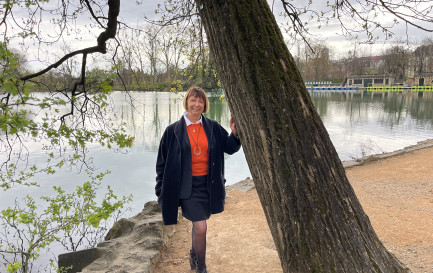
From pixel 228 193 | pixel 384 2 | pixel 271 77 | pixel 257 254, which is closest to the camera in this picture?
pixel 271 77

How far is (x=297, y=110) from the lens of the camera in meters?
1.58

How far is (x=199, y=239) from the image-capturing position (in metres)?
2.71

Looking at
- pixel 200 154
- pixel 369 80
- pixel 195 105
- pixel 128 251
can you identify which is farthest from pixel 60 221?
pixel 369 80

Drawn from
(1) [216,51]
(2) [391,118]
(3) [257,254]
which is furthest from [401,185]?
(2) [391,118]

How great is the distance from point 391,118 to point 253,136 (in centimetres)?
2149

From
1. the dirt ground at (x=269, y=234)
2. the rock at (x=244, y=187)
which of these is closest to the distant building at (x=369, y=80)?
the dirt ground at (x=269, y=234)

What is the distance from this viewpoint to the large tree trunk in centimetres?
154

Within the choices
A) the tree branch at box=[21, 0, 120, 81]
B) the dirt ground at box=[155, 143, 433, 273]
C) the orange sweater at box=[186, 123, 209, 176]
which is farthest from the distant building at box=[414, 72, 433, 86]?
the orange sweater at box=[186, 123, 209, 176]

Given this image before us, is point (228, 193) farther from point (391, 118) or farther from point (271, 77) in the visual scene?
point (391, 118)

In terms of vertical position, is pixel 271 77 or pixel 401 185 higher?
pixel 271 77

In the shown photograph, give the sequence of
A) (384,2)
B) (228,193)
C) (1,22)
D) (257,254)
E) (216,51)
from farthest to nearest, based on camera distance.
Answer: (228,193), (257,254), (1,22), (384,2), (216,51)

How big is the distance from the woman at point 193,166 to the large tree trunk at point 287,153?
34.1 inches

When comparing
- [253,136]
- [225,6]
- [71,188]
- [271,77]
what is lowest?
[71,188]

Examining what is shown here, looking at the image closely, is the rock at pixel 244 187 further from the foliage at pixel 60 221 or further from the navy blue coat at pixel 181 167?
the navy blue coat at pixel 181 167
